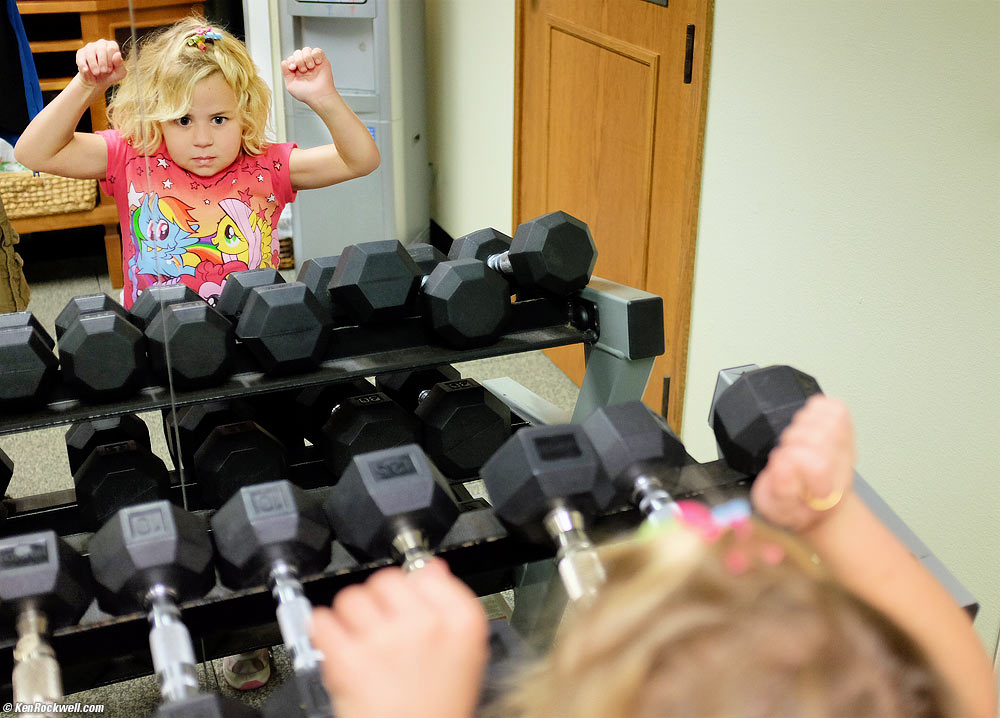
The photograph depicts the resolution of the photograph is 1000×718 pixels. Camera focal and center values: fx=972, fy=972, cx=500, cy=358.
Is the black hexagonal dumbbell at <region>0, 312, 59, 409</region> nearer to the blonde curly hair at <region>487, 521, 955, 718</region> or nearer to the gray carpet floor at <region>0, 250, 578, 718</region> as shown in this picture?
the gray carpet floor at <region>0, 250, 578, 718</region>

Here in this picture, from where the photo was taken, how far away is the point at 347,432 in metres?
1.06

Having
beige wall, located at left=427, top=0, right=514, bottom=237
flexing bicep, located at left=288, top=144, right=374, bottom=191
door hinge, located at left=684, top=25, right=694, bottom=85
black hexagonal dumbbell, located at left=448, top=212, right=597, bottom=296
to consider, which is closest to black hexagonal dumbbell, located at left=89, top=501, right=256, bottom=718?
black hexagonal dumbbell, located at left=448, top=212, right=597, bottom=296

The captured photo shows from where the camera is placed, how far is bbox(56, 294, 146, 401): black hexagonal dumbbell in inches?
34.7

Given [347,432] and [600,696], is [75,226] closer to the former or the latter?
[347,432]

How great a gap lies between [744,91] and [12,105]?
1006 millimetres

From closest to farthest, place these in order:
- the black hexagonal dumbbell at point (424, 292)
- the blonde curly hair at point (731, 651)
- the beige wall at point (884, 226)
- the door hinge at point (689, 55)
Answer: the blonde curly hair at point (731, 651) → the black hexagonal dumbbell at point (424, 292) → the beige wall at point (884, 226) → the door hinge at point (689, 55)

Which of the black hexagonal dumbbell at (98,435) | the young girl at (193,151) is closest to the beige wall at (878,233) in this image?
the young girl at (193,151)

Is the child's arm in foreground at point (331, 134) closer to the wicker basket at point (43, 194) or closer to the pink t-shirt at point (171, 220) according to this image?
the pink t-shirt at point (171, 220)

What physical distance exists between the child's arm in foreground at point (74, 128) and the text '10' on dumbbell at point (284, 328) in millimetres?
290

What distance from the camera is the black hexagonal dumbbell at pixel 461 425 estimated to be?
110 centimetres

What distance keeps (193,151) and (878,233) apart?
0.88 metres

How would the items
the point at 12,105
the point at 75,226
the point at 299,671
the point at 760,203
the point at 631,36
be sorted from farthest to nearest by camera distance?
the point at 631,36 → the point at 760,203 → the point at 75,226 → the point at 12,105 → the point at 299,671

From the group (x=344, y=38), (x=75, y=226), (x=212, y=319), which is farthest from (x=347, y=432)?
(x=344, y=38)

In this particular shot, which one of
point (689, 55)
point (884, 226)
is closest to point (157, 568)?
point (884, 226)
